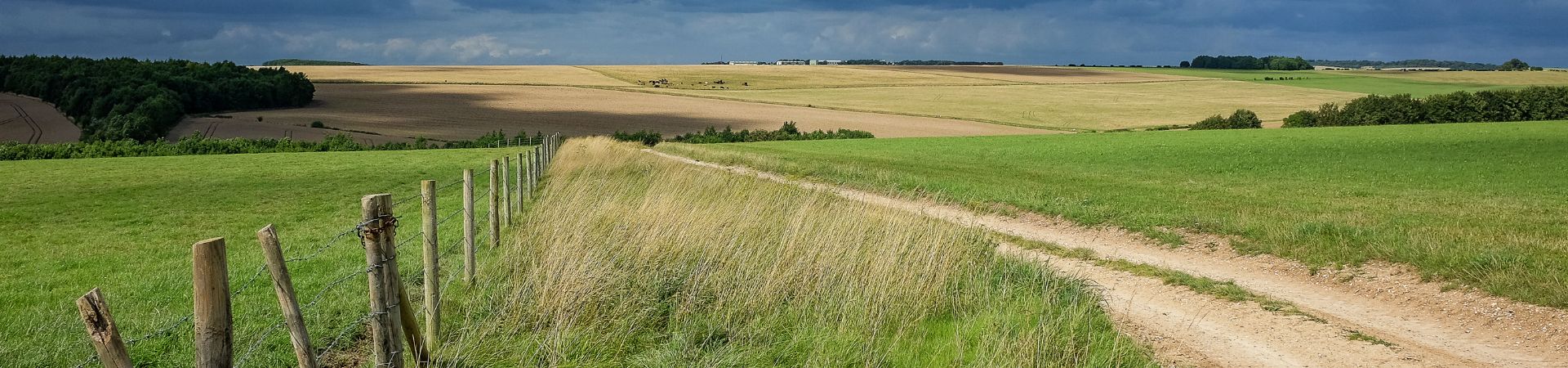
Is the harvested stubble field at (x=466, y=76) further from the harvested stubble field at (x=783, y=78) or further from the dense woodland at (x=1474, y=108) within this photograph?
the dense woodland at (x=1474, y=108)

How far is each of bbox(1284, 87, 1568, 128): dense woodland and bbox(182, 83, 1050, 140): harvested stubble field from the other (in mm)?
21875

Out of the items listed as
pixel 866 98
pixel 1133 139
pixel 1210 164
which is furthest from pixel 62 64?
pixel 1210 164

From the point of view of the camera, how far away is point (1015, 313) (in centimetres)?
817

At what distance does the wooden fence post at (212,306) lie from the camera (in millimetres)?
3966

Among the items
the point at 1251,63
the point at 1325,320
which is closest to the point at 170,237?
the point at 1325,320

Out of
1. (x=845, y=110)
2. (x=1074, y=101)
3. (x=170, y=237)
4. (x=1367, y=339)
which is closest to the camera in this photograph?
(x=1367, y=339)

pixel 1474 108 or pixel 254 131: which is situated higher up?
pixel 1474 108

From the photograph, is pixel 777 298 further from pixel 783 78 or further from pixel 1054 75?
pixel 1054 75

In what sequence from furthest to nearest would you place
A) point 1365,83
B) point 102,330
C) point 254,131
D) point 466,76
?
point 466,76
point 1365,83
point 254,131
point 102,330

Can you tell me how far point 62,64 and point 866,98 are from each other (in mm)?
78388

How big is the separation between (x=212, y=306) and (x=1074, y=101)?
94071 millimetres

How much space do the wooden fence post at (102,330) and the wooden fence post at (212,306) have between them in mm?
282

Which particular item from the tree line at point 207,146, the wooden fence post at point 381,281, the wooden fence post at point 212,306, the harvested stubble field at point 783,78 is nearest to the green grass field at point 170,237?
the wooden fence post at point 381,281

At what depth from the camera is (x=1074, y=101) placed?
9300 cm
